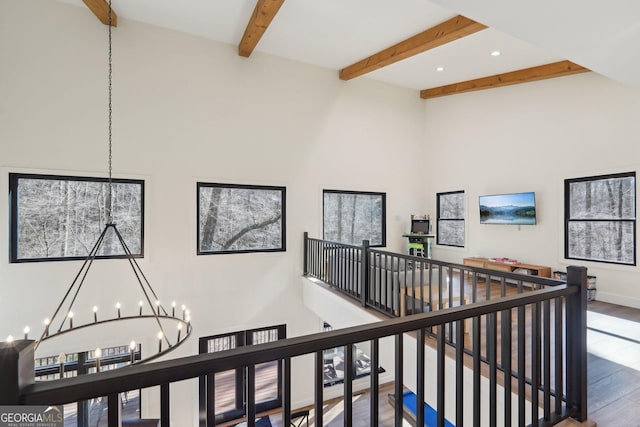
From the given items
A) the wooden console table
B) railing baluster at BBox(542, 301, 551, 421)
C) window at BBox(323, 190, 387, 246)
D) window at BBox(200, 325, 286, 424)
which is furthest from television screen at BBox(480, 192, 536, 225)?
window at BBox(200, 325, 286, 424)

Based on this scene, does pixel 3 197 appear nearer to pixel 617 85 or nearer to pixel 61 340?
pixel 61 340

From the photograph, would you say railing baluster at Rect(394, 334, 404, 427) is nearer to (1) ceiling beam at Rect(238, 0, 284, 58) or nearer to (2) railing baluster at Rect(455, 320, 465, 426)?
(2) railing baluster at Rect(455, 320, 465, 426)

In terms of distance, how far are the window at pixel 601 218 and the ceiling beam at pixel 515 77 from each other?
172 cm

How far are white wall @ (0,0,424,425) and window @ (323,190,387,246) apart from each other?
0.23 m

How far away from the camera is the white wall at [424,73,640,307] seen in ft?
15.3

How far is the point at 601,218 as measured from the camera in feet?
16.0

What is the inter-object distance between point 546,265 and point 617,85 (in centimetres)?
297

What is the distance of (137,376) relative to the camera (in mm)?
874

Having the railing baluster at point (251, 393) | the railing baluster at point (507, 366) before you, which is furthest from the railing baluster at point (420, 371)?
the railing baluster at point (251, 393)

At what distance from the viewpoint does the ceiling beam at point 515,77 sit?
4.76 meters

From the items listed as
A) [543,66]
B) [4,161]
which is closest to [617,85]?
[543,66]

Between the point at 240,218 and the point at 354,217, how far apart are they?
245 centimetres

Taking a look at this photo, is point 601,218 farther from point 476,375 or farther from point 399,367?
point 399,367

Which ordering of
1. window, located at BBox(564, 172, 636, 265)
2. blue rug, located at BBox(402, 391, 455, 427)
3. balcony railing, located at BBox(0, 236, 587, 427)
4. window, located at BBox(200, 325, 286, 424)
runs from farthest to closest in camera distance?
1. window, located at BBox(200, 325, 286, 424)
2. blue rug, located at BBox(402, 391, 455, 427)
3. window, located at BBox(564, 172, 636, 265)
4. balcony railing, located at BBox(0, 236, 587, 427)
